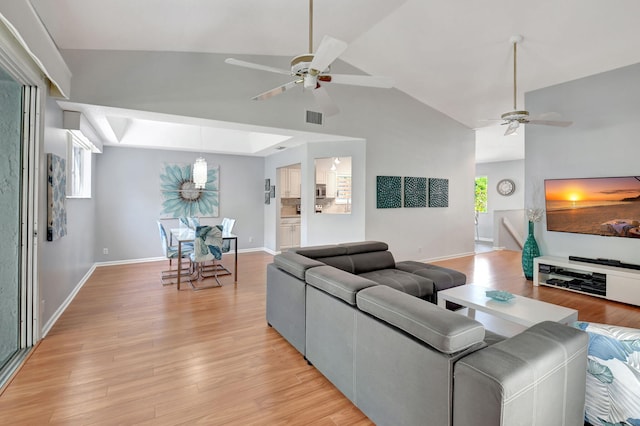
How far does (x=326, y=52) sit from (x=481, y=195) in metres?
10.1

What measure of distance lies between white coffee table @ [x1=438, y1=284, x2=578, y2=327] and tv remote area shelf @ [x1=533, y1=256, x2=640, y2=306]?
1990mm

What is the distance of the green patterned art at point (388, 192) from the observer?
5.82 m

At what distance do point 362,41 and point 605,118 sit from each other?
3633 millimetres

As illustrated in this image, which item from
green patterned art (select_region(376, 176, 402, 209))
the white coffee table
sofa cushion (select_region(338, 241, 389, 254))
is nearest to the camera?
the white coffee table

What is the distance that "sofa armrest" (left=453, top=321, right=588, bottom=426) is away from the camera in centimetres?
115

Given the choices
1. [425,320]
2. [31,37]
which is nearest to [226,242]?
[31,37]

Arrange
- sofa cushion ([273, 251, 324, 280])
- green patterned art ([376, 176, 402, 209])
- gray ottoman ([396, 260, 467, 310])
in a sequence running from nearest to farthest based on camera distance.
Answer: sofa cushion ([273, 251, 324, 280]), gray ottoman ([396, 260, 467, 310]), green patterned art ([376, 176, 402, 209])

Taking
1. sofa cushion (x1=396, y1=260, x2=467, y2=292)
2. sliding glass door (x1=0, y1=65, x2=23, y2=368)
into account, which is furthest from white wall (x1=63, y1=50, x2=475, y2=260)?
sofa cushion (x1=396, y1=260, x2=467, y2=292)

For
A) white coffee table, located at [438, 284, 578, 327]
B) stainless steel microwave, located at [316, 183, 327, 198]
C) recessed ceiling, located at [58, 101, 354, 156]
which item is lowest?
white coffee table, located at [438, 284, 578, 327]

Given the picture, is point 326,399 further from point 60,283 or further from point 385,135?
point 385,135

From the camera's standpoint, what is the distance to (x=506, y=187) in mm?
9711

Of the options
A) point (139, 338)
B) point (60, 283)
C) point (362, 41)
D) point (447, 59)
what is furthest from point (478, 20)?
point (60, 283)

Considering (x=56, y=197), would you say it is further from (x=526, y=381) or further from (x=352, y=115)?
(x=352, y=115)

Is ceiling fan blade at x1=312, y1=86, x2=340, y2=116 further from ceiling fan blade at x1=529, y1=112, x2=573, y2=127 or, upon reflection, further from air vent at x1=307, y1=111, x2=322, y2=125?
ceiling fan blade at x1=529, y1=112, x2=573, y2=127
